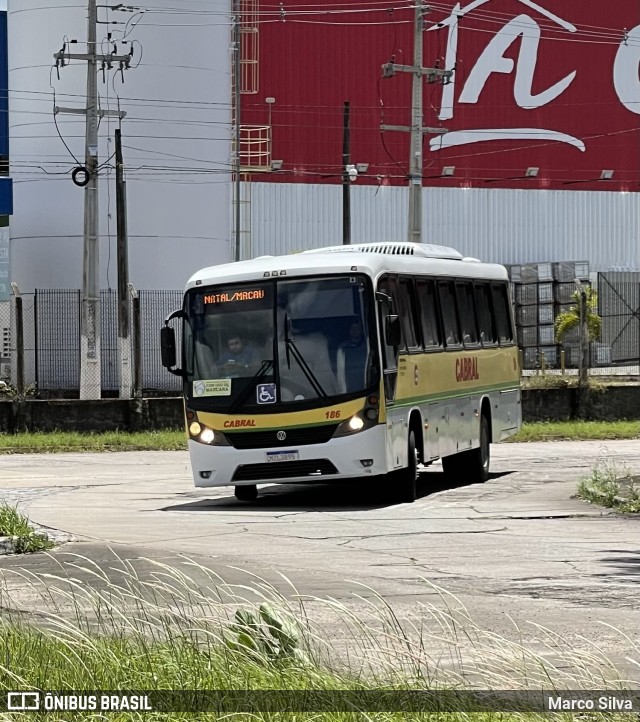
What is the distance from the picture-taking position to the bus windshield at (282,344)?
18.4 m

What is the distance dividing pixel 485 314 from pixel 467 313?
1046mm

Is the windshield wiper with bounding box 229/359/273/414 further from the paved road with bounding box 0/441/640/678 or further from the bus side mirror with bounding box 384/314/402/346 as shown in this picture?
the bus side mirror with bounding box 384/314/402/346

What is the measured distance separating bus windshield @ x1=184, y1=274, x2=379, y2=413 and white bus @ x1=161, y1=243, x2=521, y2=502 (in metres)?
0.01

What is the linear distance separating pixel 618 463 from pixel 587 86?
142 feet

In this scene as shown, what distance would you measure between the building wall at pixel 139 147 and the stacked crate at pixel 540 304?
1427 centimetres

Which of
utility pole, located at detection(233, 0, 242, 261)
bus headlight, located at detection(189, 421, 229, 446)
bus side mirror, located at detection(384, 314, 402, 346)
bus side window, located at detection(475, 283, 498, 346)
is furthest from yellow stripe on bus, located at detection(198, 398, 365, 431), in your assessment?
utility pole, located at detection(233, 0, 242, 261)

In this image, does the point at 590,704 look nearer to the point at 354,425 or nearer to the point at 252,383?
the point at 354,425

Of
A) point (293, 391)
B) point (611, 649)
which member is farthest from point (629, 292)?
point (611, 649)

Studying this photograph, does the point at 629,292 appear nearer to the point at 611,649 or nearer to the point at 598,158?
the point at 598,158

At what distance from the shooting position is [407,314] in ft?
65.5

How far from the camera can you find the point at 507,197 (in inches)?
2500

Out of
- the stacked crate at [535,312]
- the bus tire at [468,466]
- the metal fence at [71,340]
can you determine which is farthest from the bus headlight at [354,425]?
the stacked crate at [535,312]

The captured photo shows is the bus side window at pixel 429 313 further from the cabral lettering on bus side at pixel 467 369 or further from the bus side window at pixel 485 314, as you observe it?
the bus side window at pixel 485 314

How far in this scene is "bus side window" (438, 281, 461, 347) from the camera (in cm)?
2144
